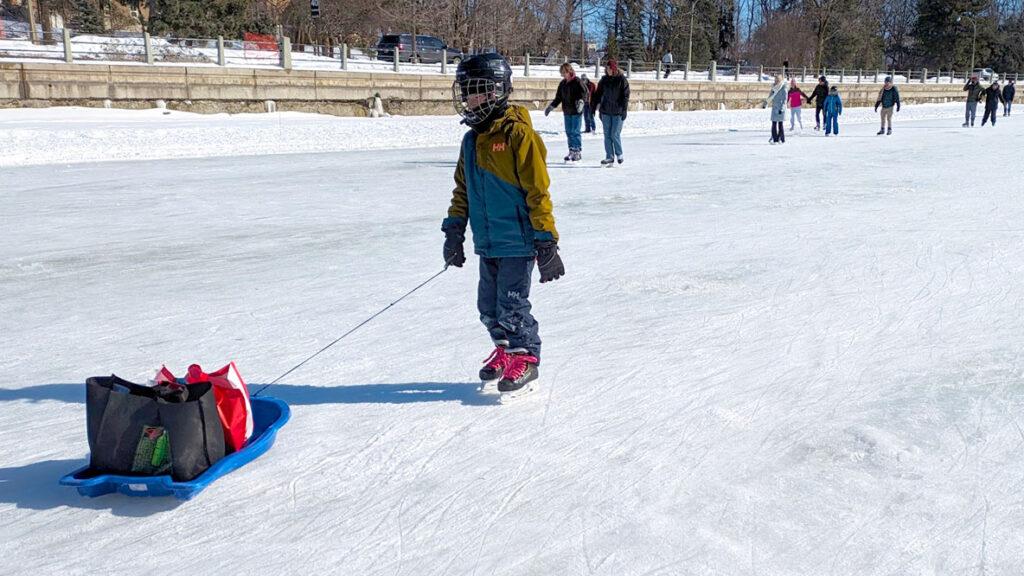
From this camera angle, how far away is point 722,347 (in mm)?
3723

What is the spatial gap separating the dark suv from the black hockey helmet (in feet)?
78.3

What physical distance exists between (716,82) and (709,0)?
2609 cm

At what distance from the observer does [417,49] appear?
29.0 meters

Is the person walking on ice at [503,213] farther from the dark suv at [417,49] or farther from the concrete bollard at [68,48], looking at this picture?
the dark suv at [417,49]

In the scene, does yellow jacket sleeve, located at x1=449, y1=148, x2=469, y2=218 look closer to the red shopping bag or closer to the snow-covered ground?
the snow-covered ground

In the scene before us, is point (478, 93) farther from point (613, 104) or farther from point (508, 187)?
point (613, 104)

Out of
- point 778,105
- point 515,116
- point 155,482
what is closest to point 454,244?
point 515,116

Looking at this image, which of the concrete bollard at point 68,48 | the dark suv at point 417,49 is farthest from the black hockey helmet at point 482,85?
the dark suv at point 417,49

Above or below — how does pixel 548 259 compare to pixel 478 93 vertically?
below

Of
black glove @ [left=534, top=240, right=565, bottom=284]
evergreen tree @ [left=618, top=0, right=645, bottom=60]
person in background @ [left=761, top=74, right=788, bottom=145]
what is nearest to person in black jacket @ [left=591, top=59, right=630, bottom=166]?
person in background @ [left=761, top=74, right=788, bottom=145]

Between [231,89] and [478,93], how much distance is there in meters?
19.0

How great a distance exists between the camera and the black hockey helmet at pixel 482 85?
9.06 feet

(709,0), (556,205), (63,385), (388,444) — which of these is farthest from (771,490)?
(709,0)

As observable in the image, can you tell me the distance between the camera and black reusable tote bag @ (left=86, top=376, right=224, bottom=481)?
2.31 metres
